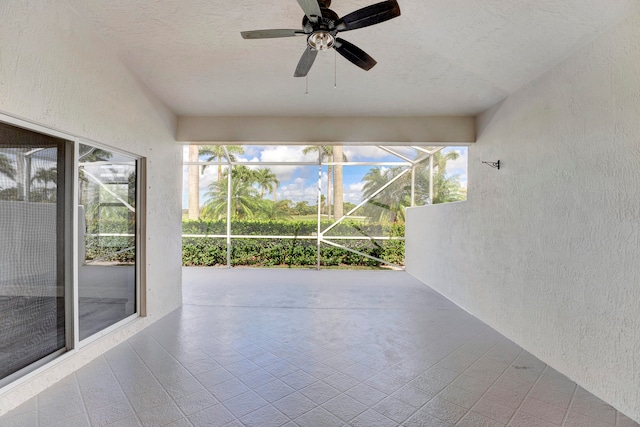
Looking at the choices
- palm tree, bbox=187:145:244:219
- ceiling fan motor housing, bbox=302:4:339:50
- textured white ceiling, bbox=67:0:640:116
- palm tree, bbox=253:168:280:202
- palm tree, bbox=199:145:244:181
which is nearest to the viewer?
ceiling fan motor housing, bbox=302:4:339:50

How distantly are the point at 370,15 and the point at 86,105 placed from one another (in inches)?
93.9

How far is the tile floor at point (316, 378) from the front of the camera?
6.71ft

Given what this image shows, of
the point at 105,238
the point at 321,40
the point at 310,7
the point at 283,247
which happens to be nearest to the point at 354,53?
the point at 321,40

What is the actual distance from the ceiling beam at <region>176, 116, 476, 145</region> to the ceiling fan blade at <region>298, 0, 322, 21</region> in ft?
8.09

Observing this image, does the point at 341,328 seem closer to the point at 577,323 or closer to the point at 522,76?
the point at 577,323

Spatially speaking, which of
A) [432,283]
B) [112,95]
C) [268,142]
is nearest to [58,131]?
[112,95]

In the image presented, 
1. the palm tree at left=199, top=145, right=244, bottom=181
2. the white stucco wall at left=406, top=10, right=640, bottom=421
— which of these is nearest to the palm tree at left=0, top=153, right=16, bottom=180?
the white stucco wall at left=406, top=10, right=640, bottom=421

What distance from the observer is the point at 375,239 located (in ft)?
26.3

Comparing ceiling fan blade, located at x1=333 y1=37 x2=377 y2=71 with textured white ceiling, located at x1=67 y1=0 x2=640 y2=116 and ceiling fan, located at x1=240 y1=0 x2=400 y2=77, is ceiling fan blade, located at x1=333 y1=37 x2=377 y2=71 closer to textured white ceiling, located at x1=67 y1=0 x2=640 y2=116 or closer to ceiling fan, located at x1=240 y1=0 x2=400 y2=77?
ceiling fan, located at x1=240 y1=0 x2=400 y2=77

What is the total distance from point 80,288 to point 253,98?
103 inches

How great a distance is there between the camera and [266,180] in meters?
8.33

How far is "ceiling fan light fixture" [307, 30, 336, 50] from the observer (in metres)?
2.04

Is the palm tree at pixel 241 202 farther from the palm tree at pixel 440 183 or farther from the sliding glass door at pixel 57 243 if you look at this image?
the sliding glass door at pixel 57 243

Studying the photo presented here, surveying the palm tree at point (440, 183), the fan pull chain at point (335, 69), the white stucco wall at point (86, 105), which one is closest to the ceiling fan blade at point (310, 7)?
the fan pull chain at point (335, 69)
